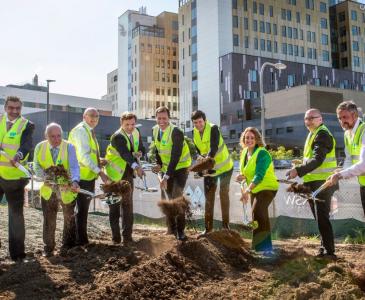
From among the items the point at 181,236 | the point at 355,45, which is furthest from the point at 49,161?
the point at 355,45

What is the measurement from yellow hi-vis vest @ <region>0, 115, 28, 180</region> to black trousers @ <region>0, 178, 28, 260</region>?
89mm

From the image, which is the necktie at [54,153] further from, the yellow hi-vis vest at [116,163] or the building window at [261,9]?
the building window at [261,9]

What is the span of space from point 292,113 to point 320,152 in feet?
186

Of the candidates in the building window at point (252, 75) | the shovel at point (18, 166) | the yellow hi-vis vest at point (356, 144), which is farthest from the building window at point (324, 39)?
the shovel at point (18, 166)

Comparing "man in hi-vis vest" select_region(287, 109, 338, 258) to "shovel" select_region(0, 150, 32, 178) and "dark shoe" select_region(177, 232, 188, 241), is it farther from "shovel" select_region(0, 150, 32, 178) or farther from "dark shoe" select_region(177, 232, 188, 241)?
"shovel" select_region(0, 150, 32, 178)

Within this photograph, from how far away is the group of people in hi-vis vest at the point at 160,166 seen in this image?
20.0 ft

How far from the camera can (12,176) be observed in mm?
6398

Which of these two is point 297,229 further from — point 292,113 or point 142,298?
point 292,113

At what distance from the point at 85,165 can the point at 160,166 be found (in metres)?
1.37

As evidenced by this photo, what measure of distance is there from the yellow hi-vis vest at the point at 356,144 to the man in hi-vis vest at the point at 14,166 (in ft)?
14.0

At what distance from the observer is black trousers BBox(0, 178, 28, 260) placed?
6410 millimetres

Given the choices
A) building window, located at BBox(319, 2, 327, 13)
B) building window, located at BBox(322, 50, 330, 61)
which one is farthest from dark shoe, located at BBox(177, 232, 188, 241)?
building window, located at BBox(319, 2, 327, 13)

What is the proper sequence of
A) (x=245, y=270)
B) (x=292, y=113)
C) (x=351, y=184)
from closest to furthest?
1. (x=245, y=270)
2. (x=351, y=184)
3. (x=292, y=113)

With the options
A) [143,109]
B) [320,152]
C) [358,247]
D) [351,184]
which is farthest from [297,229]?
[143,109]
